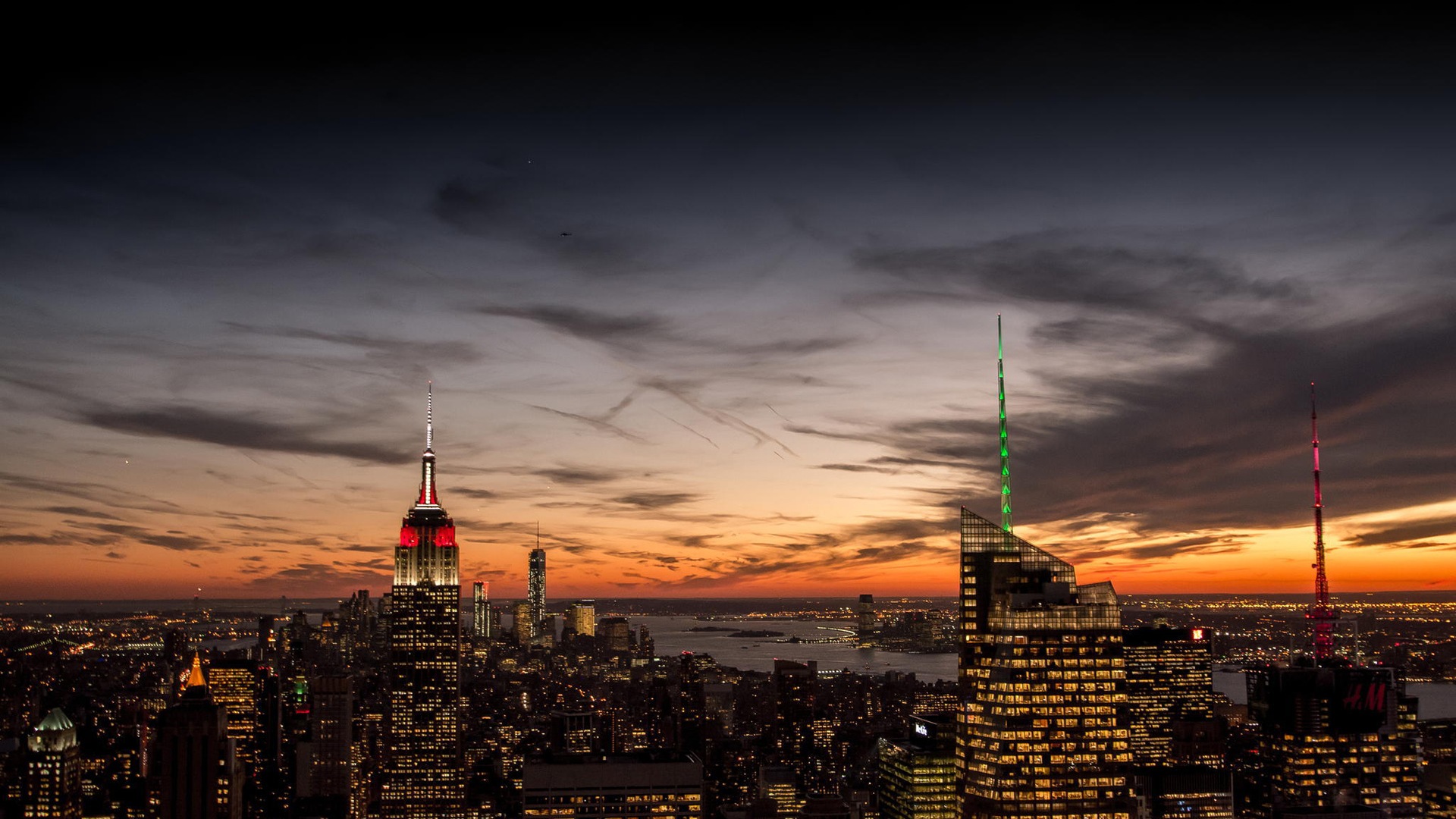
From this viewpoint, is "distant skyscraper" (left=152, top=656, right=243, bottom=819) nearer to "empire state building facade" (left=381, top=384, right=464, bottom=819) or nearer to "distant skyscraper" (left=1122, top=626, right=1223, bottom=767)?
"empire state building facade" (left=381, top=384, right=464, bottom=819)

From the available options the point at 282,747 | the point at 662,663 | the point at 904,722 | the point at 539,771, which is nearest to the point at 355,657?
the point at 662,663

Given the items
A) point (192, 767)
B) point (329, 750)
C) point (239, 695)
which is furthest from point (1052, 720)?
point (239, 695)

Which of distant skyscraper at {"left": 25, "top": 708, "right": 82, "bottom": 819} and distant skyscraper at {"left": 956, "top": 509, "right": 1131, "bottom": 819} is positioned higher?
distant skyscraper at {"left": 956, "top": 509, "right": 1131, "bottom": 819}

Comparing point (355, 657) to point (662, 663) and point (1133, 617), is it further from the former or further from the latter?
point (1133, 617)

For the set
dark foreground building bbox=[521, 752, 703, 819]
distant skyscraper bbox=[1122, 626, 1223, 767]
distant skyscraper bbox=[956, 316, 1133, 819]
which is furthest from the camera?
distant skyscraper bbox=[1122, 626, 1223, 767]

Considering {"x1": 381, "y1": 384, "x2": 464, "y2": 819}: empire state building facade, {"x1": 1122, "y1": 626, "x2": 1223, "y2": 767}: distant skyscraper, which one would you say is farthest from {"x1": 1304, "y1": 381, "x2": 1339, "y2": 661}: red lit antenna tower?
{"x1": 381, "y1": 384, "x2": 464, "y2": 819}: empire state building facade

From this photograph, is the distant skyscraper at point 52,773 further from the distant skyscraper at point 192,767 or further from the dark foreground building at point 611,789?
the dark foreground building at point 611,789
